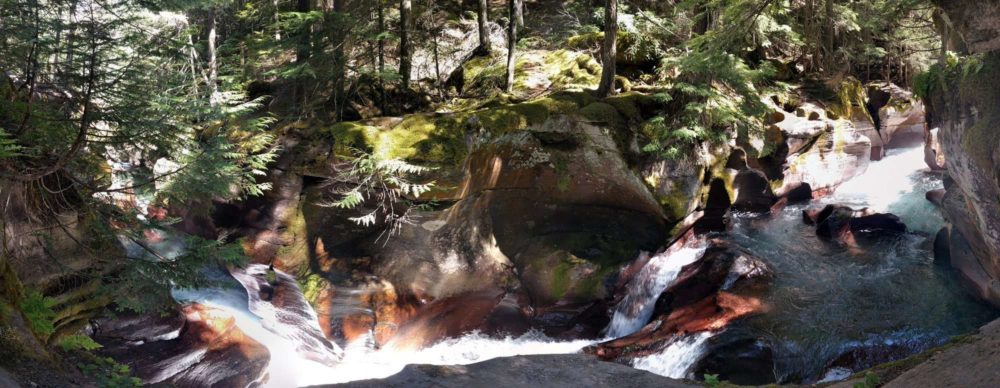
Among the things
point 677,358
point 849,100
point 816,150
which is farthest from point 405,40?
point 849,100

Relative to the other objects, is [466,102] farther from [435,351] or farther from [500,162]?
[435,351]

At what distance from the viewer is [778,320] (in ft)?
36.2

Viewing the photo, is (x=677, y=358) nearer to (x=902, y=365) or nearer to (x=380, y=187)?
(x=902, y=365)

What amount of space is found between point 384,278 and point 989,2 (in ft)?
36.3

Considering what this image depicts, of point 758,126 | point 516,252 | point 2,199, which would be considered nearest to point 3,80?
point 2,199

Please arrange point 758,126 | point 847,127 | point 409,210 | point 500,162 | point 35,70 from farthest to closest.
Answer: point 847,127 → point 758,126 → point 500,162 → point 409,210 → point 35,70

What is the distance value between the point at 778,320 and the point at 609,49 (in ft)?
23.4

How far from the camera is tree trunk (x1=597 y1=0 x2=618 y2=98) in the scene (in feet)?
46.1

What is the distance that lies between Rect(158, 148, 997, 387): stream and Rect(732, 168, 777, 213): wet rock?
5.25ft

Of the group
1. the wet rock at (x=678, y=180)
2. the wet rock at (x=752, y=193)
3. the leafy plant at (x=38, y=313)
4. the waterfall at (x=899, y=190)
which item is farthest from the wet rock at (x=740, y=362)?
the leafy plant at (x=38, y=313)

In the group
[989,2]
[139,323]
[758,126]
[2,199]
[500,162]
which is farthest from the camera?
[758,126]

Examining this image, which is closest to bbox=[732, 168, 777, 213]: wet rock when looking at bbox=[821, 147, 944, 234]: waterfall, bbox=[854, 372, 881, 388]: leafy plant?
bbox=[821, 147, 944, 234]: waterfall

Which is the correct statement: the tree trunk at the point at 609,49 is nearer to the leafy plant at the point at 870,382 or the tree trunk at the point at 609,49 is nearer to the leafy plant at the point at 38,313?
the leafy plant at the point at 870,382

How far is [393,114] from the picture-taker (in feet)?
50.9
